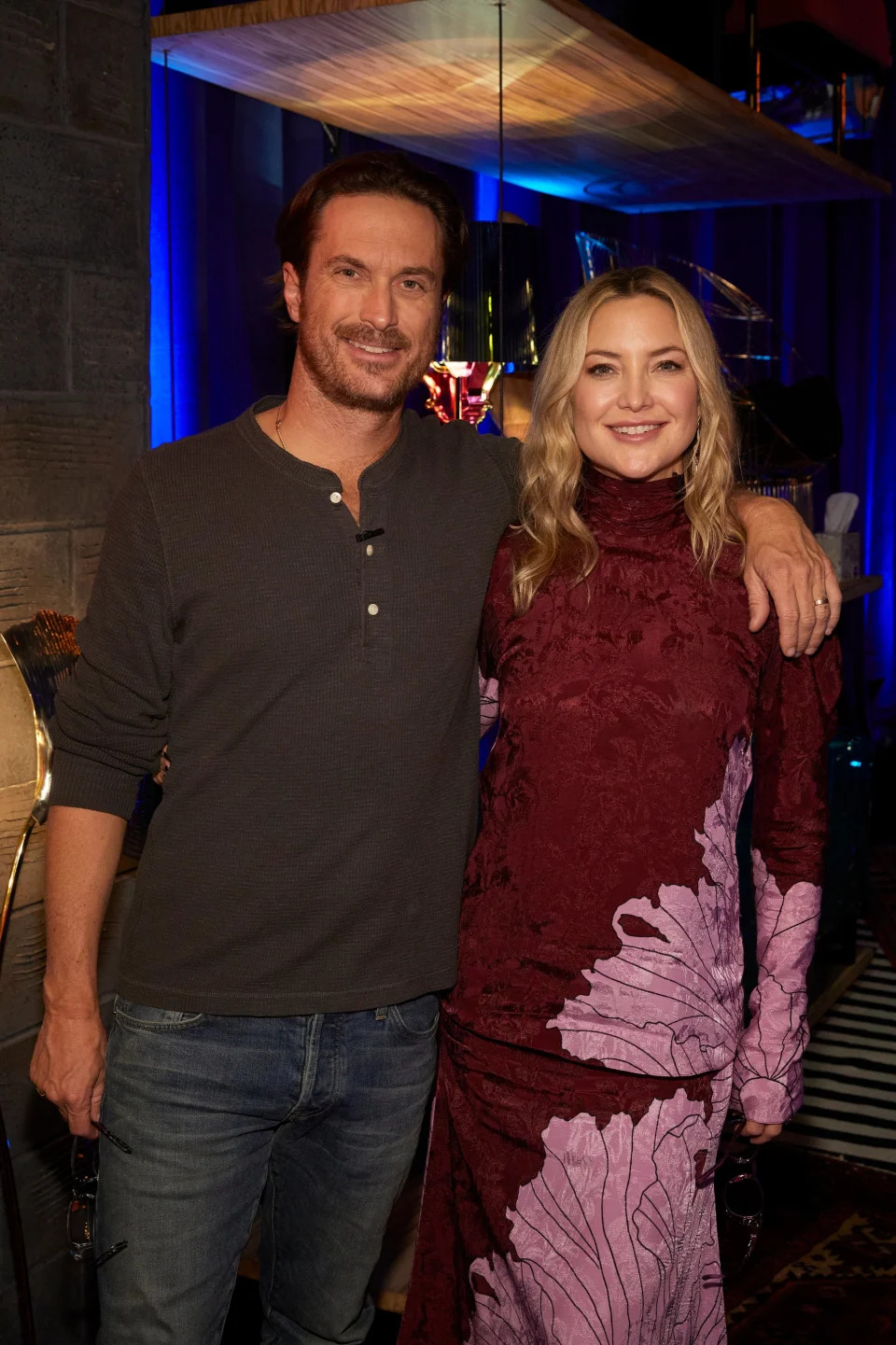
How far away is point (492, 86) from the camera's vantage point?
8.00 feet

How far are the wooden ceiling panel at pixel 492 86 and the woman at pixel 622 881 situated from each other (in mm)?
747

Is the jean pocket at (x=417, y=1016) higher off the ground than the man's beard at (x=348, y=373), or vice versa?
the man's beard at (x=348, y=373)

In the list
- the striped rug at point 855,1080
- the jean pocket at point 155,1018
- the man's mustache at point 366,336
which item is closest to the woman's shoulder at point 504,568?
the man's mustache at point 366,336

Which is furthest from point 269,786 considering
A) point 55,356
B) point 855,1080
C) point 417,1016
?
point 855,1080

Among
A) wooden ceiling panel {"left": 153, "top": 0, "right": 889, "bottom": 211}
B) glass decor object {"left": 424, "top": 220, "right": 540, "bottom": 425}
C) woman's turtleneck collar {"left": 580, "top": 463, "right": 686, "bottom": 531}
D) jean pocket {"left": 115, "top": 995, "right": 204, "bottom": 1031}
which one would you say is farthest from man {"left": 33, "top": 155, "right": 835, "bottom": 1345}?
glass decor object {"left": 424, "top": 220, "right": 540, "bottom": 425}

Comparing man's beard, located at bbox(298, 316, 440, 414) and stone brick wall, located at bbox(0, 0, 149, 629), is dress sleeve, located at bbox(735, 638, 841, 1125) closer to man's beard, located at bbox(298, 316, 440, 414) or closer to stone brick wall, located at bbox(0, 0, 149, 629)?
man's beard, located at bbox(298, 316, 440, 414)

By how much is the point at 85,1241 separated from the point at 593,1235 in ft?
1.80

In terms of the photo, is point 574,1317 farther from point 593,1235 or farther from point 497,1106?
point 497,1106

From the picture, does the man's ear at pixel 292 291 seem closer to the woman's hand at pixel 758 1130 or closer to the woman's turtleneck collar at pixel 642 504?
the woman's turtleneck collar at pixel 642 504

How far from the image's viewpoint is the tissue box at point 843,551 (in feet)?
11.8

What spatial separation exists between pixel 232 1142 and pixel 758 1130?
58 centimetres

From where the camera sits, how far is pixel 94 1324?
6.84 ft

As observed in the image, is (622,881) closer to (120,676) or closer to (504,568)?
(504,568)

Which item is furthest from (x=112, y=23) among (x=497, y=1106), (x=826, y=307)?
(x=826, y=307)
